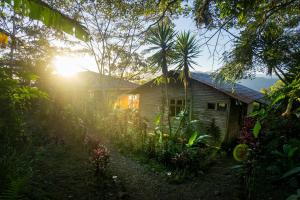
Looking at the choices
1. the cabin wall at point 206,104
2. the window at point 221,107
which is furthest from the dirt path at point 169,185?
the window at point 221,107

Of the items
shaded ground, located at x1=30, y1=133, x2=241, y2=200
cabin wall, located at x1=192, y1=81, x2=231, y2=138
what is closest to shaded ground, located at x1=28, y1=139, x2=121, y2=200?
shaded ground, located at x1=30, y1=133, x2=241, y2=200

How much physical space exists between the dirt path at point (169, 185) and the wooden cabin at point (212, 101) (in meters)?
5.11

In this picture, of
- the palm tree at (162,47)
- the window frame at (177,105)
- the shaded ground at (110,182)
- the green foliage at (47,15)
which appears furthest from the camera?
the window frame at (177,105)

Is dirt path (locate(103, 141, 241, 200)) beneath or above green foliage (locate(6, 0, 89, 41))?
beneath

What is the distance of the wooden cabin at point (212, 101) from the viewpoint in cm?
1348

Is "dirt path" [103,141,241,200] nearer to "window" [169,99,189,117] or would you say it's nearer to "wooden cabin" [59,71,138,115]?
"window" [169,99,189,117]

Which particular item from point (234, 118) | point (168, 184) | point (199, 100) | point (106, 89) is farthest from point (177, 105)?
point (106, 89)

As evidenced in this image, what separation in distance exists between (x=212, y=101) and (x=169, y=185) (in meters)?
8.56

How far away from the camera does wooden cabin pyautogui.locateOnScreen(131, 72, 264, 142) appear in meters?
13.5

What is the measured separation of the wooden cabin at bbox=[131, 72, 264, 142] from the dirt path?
511cm

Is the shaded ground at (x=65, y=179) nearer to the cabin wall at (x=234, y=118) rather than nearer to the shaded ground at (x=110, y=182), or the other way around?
the shaded ground at (x=110, y=182)

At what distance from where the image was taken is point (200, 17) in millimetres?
6672

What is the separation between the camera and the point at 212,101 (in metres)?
14.3

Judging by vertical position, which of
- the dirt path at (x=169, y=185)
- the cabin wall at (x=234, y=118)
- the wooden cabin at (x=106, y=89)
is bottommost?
the dirt path at (x=169, y=185)
